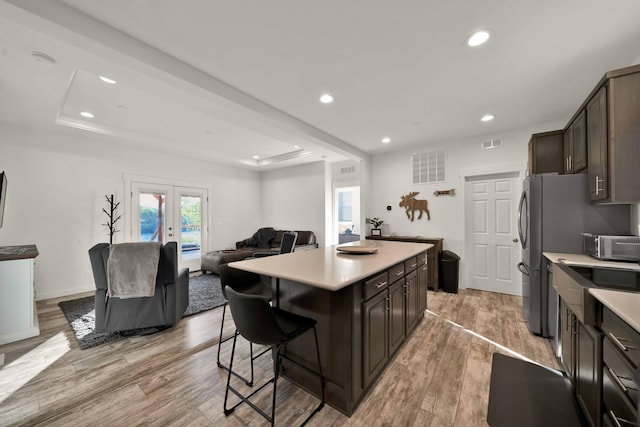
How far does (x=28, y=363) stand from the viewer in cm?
222

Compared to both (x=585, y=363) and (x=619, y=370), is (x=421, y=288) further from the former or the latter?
(x=619, y=370)

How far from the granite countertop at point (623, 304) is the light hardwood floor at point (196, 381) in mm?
1058

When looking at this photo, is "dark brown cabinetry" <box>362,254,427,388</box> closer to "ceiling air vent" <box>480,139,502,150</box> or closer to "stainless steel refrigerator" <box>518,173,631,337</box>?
"stainless steel refrigerator" <box>518,173,631,337</box>

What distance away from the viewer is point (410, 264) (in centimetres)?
257

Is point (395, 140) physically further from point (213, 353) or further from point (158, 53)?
point (213, 353)

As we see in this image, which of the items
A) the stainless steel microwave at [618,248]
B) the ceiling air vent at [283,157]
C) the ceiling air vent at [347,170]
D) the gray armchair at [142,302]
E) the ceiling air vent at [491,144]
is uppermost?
the ceiling air vent at [283,157]

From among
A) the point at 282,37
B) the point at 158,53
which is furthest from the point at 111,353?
the point at 282,37

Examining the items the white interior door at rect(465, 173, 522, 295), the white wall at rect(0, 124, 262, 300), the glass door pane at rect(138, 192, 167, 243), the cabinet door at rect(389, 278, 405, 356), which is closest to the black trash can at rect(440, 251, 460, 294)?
the white interior door at rect(465, 173, 522, 295)

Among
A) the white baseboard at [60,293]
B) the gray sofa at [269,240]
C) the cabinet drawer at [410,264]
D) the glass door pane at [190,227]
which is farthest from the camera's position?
the gray sofa at [269,240]

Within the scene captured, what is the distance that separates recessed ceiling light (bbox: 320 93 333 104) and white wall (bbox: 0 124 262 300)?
4.16m

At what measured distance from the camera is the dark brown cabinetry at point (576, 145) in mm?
2523

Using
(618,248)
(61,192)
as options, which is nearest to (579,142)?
(618,248)

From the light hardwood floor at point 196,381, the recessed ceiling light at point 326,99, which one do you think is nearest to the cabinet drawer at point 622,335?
the light hardwood floor at point 196,381

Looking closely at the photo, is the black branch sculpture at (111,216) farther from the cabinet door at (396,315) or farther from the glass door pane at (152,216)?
the cabinet door at (396,315)
